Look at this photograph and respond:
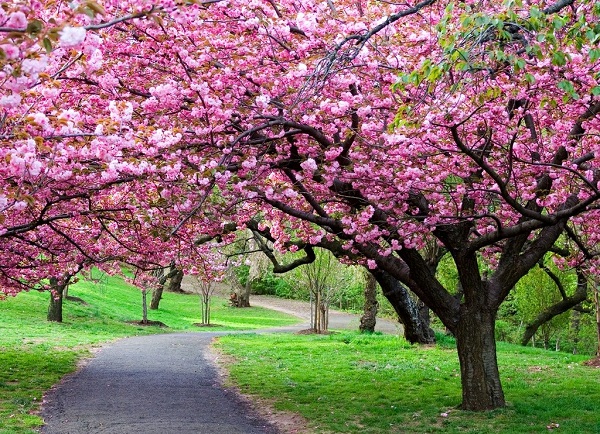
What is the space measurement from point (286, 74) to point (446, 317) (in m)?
4.72

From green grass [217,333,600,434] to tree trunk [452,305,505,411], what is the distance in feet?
0.77

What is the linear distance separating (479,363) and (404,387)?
2828mm

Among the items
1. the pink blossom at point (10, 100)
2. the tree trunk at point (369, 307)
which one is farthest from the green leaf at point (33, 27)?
the tree trunk at point (369, 307)

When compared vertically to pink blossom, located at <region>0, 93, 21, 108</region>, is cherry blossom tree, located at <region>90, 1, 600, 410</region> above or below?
above

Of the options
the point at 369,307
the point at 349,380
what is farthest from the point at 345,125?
the point at 369,307

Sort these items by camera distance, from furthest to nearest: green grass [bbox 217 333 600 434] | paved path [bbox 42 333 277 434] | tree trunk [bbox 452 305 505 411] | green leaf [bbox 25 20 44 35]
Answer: tree trunk [bbox 452 305 505 411] < green grass [bbox 217 333 600 434] < paved path [bbox 42 333 277 434] < green leaf [bbox 25 20 44 35]

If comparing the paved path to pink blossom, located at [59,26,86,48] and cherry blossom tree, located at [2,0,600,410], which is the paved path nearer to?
cherry blossom tree, located at [2,0,600,410]

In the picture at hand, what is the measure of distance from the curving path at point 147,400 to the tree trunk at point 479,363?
9.84 ft

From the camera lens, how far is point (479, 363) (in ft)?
30.5

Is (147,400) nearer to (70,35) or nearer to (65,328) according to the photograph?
(70,35)

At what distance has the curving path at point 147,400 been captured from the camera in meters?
8.62

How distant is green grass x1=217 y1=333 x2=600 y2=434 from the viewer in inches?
348

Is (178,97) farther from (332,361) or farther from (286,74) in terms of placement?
(332,361)

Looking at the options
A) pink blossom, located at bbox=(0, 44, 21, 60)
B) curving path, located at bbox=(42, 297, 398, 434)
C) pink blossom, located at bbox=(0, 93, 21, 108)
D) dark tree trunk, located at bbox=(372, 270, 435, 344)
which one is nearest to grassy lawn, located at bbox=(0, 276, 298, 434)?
curving path, located at bbox=(42, 297, 398, 434)
